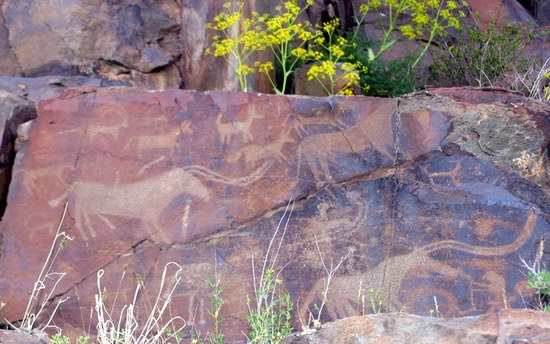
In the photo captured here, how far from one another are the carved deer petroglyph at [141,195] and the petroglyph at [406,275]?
78cm

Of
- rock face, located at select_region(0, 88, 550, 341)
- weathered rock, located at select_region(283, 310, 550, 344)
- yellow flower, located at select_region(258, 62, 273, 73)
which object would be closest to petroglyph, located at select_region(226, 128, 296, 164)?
rock face, located at select_region(0, 88, 550, 341)

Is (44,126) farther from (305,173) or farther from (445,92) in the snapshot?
(445,92)

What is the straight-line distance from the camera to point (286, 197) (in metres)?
4.67

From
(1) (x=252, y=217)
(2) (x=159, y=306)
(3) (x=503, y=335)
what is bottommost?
(2) (x=159, y=306)

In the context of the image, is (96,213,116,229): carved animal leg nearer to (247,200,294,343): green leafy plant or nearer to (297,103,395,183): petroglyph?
(247,200,294,343): green leafy plant

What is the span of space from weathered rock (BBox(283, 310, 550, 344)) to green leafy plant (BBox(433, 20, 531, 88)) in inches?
157

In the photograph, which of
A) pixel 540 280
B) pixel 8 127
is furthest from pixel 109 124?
pixel 540 280

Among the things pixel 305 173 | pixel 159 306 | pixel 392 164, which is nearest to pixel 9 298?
pixel 159 306

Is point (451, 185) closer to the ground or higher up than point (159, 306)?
higher up

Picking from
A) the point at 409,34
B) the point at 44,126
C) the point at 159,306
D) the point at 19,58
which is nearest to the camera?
the point at 159,306

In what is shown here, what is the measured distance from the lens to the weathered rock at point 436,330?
268cm

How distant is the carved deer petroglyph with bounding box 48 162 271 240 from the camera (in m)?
4.65

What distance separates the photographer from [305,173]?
15.5ft

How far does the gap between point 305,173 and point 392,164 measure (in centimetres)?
50
